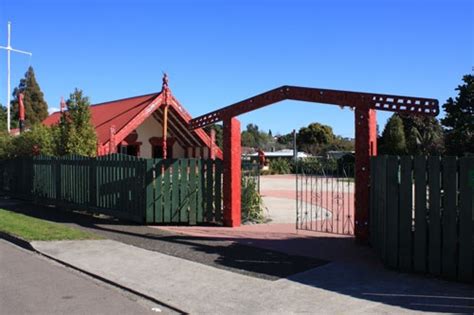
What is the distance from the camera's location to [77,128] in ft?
60.6

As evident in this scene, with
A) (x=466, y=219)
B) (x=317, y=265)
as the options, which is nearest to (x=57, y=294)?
(x=317, y=265)

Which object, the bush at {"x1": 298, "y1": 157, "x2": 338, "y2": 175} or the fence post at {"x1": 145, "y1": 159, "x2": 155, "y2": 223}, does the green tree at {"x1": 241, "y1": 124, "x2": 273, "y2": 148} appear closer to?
the bush at {"x1": 298, "y1": 157, "x2": 338, "y2": 175}

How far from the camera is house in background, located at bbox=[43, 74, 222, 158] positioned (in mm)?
22688

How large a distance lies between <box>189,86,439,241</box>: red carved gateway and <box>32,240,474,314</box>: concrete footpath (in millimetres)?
2096

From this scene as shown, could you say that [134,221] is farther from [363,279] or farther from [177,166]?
[363,279]

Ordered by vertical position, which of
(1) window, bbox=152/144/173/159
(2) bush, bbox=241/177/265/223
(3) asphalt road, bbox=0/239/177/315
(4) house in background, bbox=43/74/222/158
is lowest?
(3) asphalt road, bbox=0/239/177/315

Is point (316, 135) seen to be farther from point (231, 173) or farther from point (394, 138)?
point (231, 173)

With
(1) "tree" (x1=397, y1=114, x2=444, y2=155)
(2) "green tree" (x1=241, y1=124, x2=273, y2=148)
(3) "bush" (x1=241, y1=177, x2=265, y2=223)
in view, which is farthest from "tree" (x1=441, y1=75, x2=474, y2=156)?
(2) "green tree" (x1=241, y1=124, x2=273, y2=148)

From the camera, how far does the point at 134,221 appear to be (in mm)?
14000

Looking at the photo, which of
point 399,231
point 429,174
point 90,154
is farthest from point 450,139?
point 90,154

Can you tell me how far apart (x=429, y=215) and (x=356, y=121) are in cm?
328

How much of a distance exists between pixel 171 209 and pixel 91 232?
2186 mm

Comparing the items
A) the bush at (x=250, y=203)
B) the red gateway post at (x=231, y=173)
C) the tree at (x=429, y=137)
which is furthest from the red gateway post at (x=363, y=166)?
the bush at (x=250, y=203)

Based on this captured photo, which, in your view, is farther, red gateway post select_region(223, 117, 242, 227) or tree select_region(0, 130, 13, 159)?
tree select_region(0, 130, 13, 159)
